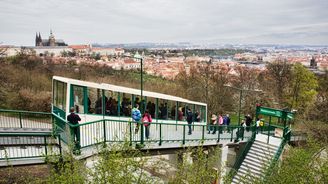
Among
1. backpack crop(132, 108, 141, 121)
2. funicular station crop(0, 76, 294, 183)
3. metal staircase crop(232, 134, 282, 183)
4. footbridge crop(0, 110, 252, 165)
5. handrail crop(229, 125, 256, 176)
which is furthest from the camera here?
handrail crop(229, 125, 256, 176)

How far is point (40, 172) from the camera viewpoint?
14.3 metres

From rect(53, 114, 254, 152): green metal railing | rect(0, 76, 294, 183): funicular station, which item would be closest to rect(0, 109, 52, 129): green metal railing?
rect(0, 76, 294, 183): funicular station

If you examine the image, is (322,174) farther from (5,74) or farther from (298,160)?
(5,74)

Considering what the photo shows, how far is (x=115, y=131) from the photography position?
1209 centimetres

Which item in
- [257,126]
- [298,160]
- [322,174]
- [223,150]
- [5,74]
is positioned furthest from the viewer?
[5,74]

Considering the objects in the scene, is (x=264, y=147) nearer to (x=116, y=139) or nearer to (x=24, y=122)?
(x=116, y=139)

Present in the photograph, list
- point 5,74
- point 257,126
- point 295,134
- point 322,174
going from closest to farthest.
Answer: point 322,174, point 257,126, point 295,134, point 5,74

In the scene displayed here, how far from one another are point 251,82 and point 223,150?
95.9 feet

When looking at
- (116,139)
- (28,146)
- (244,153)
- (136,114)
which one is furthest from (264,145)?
(28,146)

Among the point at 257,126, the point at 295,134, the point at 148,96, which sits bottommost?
the point at 295,134

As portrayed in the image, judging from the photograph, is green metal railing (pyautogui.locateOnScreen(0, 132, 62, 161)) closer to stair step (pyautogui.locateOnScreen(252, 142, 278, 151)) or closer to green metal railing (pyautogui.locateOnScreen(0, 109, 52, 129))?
green metal railing (pyautogui.locateOnScreen(0, 109, 52, 129))

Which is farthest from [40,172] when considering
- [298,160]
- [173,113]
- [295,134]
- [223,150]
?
[295,134]

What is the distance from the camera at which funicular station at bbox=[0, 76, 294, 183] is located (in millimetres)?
10859

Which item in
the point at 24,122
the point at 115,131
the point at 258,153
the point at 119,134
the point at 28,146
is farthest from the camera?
the point at 24,122
